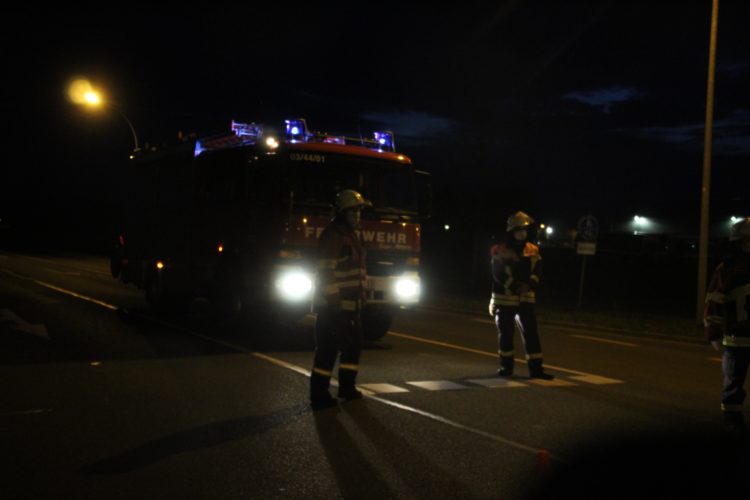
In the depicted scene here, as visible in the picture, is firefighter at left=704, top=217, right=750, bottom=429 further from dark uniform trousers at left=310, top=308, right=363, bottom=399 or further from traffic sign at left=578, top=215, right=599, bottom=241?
traffic sign at left=578, top=215, right=599, bottom=241

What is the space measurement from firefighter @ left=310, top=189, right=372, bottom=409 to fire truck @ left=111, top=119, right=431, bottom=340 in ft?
12.2

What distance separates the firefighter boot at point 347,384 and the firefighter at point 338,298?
66 mm

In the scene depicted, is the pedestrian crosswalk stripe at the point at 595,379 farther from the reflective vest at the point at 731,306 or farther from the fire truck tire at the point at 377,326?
the fire truck tire at the point at 377,326

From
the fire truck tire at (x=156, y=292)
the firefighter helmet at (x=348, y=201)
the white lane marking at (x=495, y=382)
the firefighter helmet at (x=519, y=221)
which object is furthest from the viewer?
the fire truck tire at (x=156, y=292)

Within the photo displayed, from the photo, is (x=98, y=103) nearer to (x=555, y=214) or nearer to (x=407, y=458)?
(x=407, y=458)

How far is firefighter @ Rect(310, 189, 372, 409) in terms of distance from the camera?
7.63 m

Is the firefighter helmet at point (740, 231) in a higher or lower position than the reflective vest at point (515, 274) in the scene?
higher

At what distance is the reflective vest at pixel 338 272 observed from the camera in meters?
7.64

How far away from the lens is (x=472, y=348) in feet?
41.3

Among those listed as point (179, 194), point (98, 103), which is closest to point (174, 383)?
point (179, 194)

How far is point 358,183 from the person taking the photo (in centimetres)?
1254

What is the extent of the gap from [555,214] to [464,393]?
7112cm

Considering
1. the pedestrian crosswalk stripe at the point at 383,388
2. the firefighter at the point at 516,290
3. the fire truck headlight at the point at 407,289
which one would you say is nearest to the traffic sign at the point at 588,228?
the fire truck headlight at the point at 407,289

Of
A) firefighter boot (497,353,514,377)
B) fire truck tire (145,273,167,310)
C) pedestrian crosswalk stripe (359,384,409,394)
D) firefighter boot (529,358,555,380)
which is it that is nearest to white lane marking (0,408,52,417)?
pedestrian crosswalk stripe (359,384,409,394)
